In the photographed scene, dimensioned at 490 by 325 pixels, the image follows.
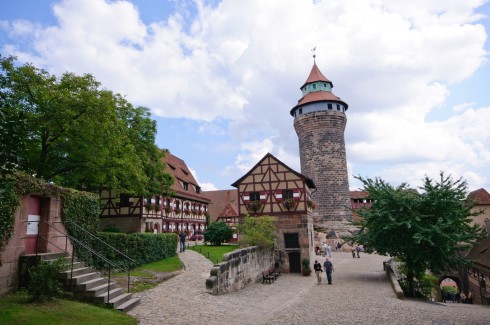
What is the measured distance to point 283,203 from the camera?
25.1m

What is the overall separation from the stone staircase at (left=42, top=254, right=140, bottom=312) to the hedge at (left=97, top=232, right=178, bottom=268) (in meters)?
4.02

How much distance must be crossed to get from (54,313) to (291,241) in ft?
61.3

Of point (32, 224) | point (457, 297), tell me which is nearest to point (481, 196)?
point (457, 297)

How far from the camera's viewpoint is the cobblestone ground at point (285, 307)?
31.7 ft

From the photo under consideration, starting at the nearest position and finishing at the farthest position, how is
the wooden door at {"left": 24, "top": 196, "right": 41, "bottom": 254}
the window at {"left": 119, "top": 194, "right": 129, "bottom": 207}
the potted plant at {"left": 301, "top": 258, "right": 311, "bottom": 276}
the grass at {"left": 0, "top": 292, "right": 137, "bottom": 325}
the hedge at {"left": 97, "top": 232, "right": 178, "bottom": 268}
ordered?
the grass at {"left": 0, "top": 292, "right": 137, "bottom": 325}, the wooden door at {"left": 24, "top": 196, "right": 41, "bottom": 254}, the hedge at {"left": 97, "top": 232, "right": 178, "bottom": 268}, the potted plant at {"left": 301, "top": 258, "right": 311, "bottom": 276}, the window at {"left": 119, "top": 194, "right": 129, "bottom": 207}

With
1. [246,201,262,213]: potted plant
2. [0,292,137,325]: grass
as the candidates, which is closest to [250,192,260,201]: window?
[246,201,262,213]: potted plant

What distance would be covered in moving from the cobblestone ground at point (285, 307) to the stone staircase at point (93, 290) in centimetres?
42

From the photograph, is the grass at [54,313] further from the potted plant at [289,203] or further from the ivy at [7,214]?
the potted plant at [289,203]

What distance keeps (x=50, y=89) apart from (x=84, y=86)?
1.56 m

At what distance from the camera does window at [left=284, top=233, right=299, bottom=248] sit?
80.4 feet

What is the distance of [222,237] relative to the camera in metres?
29.0

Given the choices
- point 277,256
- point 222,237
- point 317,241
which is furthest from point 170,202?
point 317,241

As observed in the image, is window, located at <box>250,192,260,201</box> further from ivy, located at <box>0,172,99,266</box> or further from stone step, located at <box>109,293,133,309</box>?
stone step, located at <box>109,293,133,309</box>


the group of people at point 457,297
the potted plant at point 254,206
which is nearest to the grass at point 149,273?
the potted plant at point 254,206
